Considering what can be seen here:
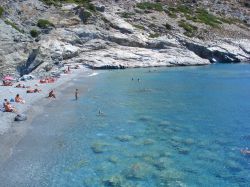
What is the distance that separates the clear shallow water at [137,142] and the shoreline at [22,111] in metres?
0.58

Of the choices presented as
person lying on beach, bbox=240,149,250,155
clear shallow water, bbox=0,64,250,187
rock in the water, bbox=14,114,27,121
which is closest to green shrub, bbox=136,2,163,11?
clear shallow water, bbox=0,64,250,187

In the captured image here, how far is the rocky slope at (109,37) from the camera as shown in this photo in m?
60.4

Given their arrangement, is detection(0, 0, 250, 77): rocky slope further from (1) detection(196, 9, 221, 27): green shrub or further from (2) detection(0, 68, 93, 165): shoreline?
(2) detection(0, 68, 93, 165): shoreline

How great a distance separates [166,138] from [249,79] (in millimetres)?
34398

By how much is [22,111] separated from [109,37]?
4388cm

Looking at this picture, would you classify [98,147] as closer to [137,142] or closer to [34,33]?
[137,142]

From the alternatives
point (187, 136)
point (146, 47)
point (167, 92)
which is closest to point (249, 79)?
point (167, 92)

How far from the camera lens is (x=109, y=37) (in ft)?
238

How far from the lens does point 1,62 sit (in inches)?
2195

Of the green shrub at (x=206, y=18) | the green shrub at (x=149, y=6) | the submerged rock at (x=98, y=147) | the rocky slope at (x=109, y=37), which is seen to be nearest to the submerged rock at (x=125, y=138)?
the submerged rock at (x=98, y=147)

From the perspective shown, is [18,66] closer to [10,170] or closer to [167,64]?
[167,64]

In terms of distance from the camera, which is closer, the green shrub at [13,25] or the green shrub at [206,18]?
the green shrub at [13,25]

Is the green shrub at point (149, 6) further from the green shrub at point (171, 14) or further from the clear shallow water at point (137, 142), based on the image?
the clear shallow water at point (137, 142)

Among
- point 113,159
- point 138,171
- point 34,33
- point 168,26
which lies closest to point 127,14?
point 168,26
